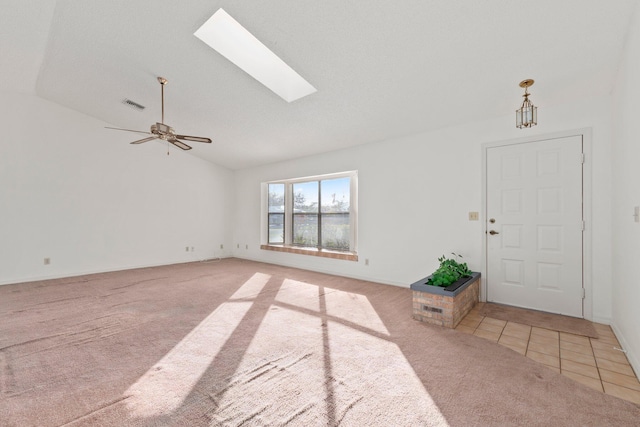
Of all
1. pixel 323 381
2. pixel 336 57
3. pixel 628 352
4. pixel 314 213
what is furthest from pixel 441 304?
pixel 314 213

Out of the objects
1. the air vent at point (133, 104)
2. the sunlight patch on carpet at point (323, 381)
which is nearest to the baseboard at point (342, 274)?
the sunlight patch on carpet at point (323, 381)

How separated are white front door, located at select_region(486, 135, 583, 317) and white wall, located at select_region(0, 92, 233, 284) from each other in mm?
6351

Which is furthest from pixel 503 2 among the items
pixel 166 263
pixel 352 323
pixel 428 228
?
Answer: pixel 166 263

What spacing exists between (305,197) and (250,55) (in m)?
3.29

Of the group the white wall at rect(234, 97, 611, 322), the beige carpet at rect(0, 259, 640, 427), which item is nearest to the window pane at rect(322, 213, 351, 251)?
the white wall at rect(234, 97, 611, 322)

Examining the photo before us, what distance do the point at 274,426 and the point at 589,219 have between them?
372 centimetres

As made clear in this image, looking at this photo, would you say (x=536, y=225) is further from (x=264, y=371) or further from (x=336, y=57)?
(x=264, y=371)

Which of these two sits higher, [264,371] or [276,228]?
[276,228]

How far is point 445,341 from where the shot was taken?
245 cm

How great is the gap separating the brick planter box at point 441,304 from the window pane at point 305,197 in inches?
131

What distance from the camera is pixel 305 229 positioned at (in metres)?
6.18

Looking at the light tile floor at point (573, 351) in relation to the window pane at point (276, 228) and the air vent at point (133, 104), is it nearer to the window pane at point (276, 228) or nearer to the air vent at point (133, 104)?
the window pane at point (276, 228)

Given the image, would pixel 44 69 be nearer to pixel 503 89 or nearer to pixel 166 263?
pixel 166 263

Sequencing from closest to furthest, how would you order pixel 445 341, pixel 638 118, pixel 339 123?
pixel 638 118 → pixel 445 341 → pixel 339 123
